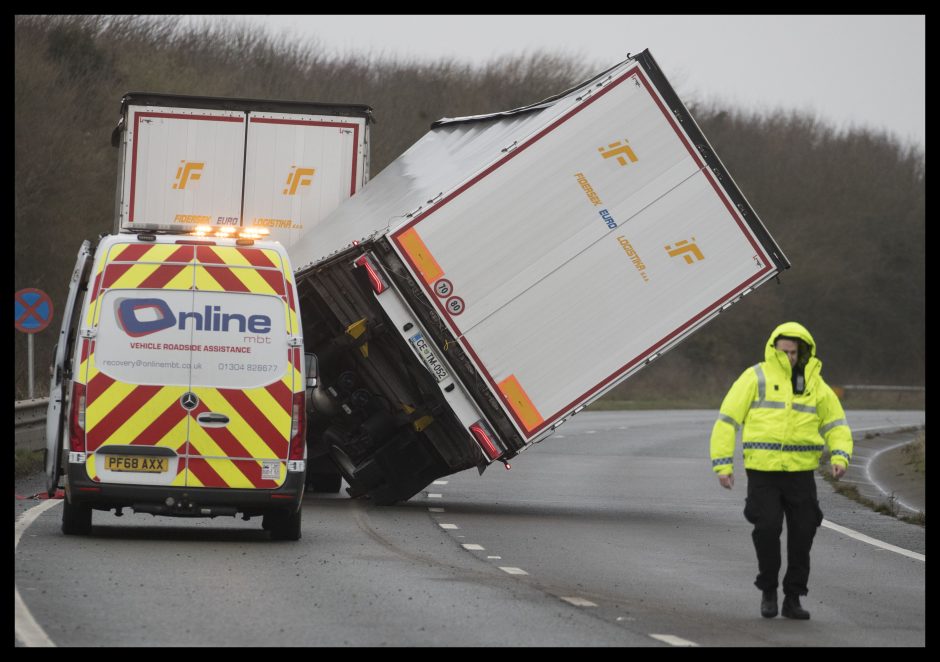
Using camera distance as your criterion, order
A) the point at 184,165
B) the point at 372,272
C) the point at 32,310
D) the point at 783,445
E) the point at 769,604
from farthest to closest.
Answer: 1. the point at 32,310
2. the point at 184,165
3. the point at 372,272
4. the point at 783,445
5. the point at 769,604

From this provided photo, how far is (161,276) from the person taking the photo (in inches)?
531

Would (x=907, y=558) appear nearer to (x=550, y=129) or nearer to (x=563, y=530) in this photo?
(x=563, y=530)

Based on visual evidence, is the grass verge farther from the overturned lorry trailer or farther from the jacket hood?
the jacket hood

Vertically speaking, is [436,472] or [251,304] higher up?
[251,304]

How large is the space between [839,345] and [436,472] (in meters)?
64.9

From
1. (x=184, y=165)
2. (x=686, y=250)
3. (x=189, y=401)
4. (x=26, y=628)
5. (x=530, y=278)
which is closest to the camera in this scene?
(x=26, y=628)

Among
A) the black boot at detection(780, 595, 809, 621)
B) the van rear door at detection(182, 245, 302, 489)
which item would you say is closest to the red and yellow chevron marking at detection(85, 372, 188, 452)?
the van rear door at detection(182, 245, 302, 489)

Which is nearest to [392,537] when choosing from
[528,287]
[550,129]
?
[528,287]

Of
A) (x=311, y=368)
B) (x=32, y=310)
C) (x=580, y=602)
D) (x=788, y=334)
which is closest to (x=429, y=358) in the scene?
(x=311, y=368)

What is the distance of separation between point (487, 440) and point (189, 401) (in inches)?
156

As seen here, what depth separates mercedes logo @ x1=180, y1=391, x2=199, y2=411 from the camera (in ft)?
43.2

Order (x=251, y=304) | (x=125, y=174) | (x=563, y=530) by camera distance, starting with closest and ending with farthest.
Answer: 1. (x=251, y=304)
2. (x=563, y=530)
3. (x=125, y=174)

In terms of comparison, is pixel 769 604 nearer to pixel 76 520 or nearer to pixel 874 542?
pixel 76 520
